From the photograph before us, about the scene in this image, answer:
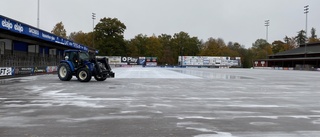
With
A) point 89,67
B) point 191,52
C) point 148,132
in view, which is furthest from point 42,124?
point 191,52

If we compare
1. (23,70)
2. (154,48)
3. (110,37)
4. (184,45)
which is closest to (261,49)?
(184,45)

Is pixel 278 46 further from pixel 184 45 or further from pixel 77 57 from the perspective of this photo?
pixel 77 57

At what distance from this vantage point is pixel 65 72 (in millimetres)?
23203

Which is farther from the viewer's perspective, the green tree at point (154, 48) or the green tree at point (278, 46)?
the green tree at point (278, 46)

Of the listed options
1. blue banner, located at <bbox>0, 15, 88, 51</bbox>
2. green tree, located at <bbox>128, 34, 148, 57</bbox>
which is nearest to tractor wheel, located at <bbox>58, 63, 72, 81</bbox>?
blue banner, located at <bbox>0, 15, 88, 51</bbox>

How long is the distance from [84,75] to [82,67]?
597 millimetres

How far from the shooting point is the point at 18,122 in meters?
7.37

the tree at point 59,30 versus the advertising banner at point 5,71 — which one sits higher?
the tree at point 59,30

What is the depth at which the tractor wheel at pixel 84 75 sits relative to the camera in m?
21.7

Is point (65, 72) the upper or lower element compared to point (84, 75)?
upper

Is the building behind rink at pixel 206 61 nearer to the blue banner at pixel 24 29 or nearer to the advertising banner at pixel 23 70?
the blue banner at pixel 24 29

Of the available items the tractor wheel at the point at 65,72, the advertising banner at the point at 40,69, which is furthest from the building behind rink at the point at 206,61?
the tractor wheel at the point at 65,72

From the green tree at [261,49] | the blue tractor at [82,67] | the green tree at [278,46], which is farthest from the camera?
the green tree at [278,46]

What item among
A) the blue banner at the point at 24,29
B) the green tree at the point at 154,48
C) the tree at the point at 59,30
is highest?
the tree at the point at 59,30
